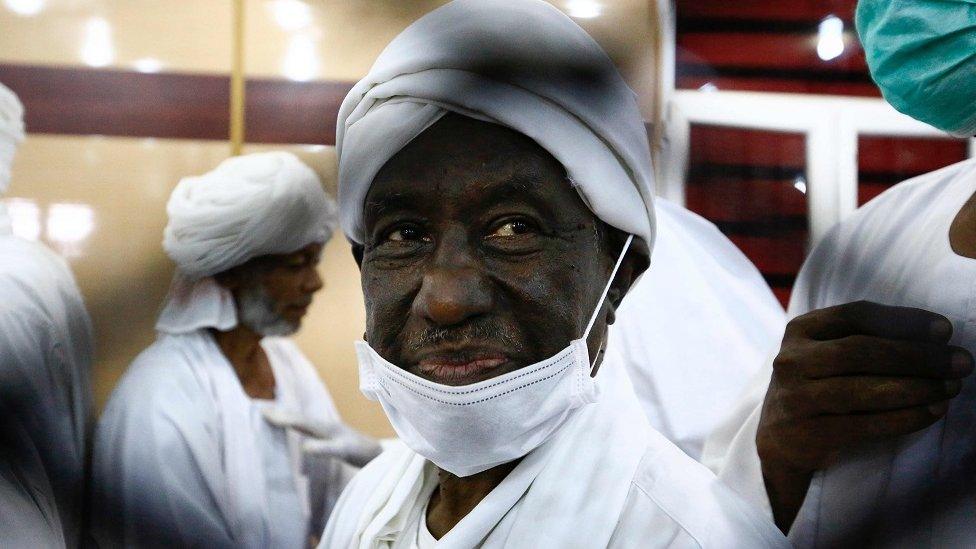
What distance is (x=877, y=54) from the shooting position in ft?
3.66

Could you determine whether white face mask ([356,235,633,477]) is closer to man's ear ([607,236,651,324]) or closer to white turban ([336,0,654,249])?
man's ear ([607,236,651,324])

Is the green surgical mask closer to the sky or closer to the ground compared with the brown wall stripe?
closer to the sky

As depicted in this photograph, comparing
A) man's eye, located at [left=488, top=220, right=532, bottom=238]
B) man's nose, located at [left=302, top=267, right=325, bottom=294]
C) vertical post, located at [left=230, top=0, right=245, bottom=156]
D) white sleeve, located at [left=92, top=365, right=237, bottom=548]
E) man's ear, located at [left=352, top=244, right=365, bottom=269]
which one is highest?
vertical post, located at [left=230, top=0, right=245, bottom=156]

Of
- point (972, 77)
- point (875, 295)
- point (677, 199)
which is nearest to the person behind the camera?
point (972, 77)

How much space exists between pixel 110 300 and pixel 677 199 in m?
0.80

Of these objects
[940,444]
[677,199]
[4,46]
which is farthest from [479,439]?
[4,46]

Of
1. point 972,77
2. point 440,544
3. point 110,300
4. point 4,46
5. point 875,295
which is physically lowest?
point 440,544

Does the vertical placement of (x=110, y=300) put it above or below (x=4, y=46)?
below

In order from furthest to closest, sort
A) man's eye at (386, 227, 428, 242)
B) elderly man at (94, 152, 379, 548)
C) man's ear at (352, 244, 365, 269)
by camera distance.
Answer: elderly man at (94, 152, 379, 548), man's ear at (352, 244, 365, 269), man's eye at (386, 227, 428, 242)

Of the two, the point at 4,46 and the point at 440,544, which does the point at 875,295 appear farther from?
the point at 4,46

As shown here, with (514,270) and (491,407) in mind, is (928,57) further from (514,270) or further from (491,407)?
(491,407)

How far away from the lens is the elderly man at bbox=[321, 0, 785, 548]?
3.65 ft

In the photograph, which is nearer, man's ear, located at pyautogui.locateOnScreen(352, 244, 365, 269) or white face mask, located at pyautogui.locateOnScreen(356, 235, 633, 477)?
white face mask, located at pyautogui.locateOnScreen(356, 235, 633, 477)

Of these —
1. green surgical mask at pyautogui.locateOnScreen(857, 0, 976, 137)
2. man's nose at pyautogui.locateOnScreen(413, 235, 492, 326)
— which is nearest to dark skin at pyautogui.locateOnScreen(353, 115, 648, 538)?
man's nose at pyautogui.locateOnScreen(413, 235, 492, 326)
